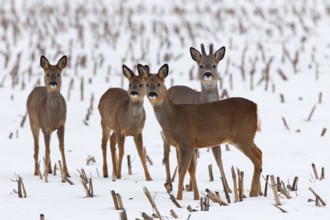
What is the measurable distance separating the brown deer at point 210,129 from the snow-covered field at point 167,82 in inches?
17.1

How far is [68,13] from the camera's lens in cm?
2770

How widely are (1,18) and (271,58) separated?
10.1 metres

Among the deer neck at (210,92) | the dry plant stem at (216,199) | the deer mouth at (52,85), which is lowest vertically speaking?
the dry plant stem at (216,199)

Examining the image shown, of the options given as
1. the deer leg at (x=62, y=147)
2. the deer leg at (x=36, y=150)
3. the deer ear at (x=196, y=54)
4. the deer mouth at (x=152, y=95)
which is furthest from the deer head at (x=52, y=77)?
the deer mouth at (x=152, y=95)

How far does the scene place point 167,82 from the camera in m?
17.6

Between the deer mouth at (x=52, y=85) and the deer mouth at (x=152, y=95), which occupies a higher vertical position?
the deer mouth at (x=52, y=85)

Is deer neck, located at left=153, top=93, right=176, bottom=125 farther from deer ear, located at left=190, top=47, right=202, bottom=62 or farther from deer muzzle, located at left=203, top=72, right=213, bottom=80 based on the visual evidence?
deer ear, located at left=190, top=47, right=202, bottom=62

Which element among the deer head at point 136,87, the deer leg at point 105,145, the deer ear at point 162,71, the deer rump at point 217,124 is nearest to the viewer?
the deer rump at point 217,124

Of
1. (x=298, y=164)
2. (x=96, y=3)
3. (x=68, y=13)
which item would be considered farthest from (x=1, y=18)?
(x=298, y=164)

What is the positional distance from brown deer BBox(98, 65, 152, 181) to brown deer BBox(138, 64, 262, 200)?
1.27 meters

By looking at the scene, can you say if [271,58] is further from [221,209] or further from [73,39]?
[221,209]

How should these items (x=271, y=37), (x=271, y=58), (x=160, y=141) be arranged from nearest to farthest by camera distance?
(x=160, y=141) → (x=271, y=58) → (x=271, y=37)

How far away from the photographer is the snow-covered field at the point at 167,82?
8516mm

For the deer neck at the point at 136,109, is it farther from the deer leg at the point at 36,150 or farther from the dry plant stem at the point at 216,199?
the dry plant stem at the point at 216,199
